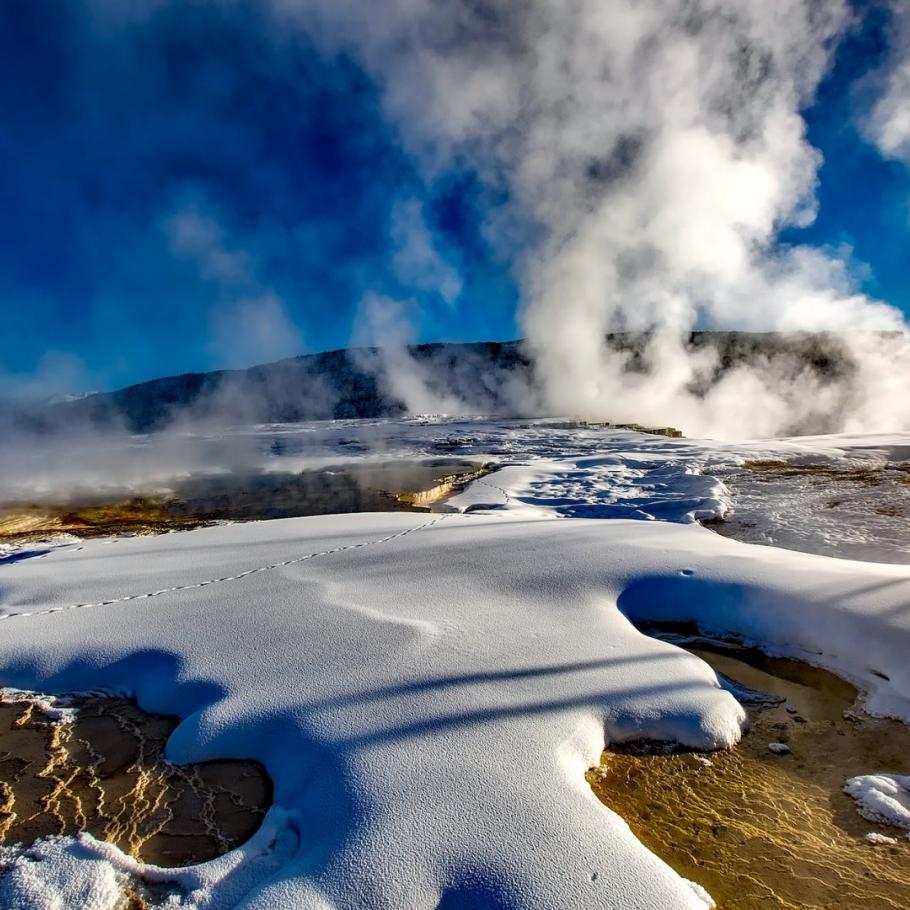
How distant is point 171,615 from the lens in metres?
3.39

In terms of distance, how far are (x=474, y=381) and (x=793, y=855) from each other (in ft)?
130

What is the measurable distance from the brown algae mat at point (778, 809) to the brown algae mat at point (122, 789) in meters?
1.43

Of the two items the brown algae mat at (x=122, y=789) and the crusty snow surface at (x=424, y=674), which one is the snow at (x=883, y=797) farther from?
the brown algae mat at (x=122, y=789)

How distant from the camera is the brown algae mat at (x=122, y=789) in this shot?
1.92 meters

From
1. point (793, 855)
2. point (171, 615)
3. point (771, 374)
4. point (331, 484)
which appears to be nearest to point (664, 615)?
point (793, 855)

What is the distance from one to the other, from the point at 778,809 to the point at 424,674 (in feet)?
4.95

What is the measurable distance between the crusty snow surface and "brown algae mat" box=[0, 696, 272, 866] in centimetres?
10

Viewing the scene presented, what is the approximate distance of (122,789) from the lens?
7.13 ft

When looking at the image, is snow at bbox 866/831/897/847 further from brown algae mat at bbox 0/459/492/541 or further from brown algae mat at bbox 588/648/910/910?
brown algae mat at bbox 0/459/492/541

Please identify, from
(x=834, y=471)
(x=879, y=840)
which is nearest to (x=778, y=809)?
(x=879, y=840)

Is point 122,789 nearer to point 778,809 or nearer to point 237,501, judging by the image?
point 778,809

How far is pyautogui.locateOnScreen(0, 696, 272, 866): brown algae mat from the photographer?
192 centimetres

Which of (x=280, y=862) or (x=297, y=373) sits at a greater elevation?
(x=297, y=373)

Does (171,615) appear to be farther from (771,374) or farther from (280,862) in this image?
(771,374)
